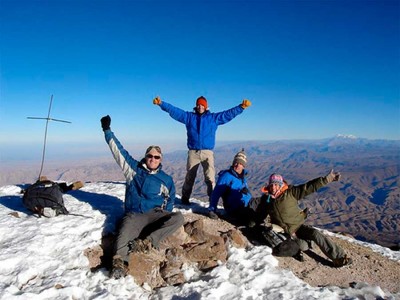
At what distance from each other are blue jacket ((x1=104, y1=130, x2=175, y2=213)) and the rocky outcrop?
120cm

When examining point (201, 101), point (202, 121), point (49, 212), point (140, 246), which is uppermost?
point (201, 101)

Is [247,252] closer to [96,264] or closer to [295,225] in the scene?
[295,225]

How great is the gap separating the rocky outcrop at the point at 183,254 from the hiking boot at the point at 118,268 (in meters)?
0.29

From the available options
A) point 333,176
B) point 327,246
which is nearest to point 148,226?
point 327,246

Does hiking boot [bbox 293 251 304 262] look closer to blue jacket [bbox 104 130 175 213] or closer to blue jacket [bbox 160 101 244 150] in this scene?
blue jacket [bbox 104 130 175 213]

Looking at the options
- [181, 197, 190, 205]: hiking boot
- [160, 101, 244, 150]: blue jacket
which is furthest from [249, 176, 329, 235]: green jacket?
[181, 197, 190, 205]: hiking boot

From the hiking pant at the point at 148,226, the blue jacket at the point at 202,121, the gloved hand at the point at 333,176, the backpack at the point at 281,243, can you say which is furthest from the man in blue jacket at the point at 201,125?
the gloved hand at the point at 333,176

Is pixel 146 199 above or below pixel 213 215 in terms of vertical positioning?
above

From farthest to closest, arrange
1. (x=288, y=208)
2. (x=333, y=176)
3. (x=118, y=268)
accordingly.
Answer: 1. (x=288, y=208)
2. (x=333, y=176)
3. (x=118, y=268)

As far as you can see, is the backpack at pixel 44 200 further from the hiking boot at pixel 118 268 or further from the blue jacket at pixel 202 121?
the blue jacket at pixel 202 121

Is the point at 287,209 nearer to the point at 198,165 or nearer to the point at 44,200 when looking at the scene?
the point at 198,165

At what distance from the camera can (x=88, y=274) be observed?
7398mm

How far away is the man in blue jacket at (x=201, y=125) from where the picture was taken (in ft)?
41.5

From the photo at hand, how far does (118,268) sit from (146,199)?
2.48 m
